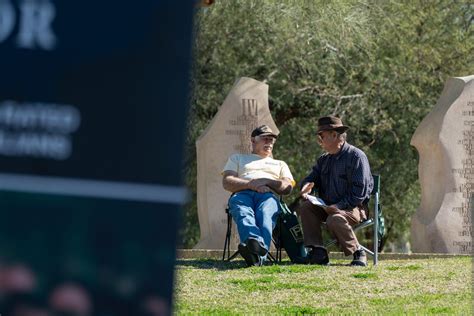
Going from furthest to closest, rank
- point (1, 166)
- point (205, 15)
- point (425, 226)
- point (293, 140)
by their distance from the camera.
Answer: point (293, 140), point (205, 15), point (425, 226), point (1, 166)

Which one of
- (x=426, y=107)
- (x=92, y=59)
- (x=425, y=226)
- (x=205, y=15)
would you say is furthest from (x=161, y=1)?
(x=426, y=107)

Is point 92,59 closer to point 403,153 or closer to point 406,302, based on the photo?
point 406,302

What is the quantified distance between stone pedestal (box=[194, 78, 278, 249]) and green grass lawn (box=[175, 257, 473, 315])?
3.61 m

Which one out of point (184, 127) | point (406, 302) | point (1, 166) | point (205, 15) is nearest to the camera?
point (1, 166)

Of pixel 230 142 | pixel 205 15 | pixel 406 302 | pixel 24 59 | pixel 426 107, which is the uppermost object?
pixel 205 15

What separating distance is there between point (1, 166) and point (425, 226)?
1134cm

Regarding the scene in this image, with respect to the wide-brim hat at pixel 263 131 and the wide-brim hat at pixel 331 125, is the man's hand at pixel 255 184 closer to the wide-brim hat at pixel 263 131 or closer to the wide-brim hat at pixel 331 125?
the wide-brim hat at pixel 263 131

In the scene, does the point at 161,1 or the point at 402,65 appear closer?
the point at 161,1

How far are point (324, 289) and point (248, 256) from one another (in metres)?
1.47

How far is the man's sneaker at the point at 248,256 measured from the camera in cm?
943

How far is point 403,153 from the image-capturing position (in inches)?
835

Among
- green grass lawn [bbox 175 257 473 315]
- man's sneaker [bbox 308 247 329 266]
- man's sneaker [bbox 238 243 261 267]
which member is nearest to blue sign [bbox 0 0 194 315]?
green grass lawn [bbox 175 257 473 315]

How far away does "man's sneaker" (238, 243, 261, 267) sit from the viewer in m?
9.43

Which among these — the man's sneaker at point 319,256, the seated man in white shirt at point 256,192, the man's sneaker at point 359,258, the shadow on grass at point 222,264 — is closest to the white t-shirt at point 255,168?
the seated man in white shirt at point 256,192
